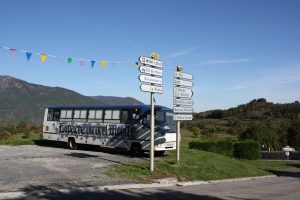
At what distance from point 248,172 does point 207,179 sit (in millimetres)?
5635

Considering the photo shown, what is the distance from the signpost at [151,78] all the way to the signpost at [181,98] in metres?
1.77

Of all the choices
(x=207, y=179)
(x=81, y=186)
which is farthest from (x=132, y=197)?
(x=207, y=179)

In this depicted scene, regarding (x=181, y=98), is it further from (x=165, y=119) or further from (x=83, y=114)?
(x=83, y=114)

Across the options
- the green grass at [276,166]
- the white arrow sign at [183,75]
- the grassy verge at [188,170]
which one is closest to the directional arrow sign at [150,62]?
the white arrow sign at [183,75]

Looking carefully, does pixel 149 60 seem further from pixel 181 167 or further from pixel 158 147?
pixel 158 147

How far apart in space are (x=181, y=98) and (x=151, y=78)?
2.73 m

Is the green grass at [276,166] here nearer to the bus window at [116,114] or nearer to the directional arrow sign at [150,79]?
the bus window at [116,114]

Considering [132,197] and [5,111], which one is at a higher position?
[5,111]

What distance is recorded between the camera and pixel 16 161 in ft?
54.7

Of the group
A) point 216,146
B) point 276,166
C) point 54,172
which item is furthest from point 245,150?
point 54,172

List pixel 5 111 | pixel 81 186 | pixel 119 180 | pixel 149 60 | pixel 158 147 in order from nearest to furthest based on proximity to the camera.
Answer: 1. pixel 81 186
2. pixel 119 180
3. pixel 149 60
4. pixel 158 147
5. pixel 5 111

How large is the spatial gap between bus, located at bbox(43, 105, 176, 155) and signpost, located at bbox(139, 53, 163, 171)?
15.9 feet

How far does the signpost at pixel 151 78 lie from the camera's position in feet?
49.5

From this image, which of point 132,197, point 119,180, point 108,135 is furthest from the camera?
point 108,135
